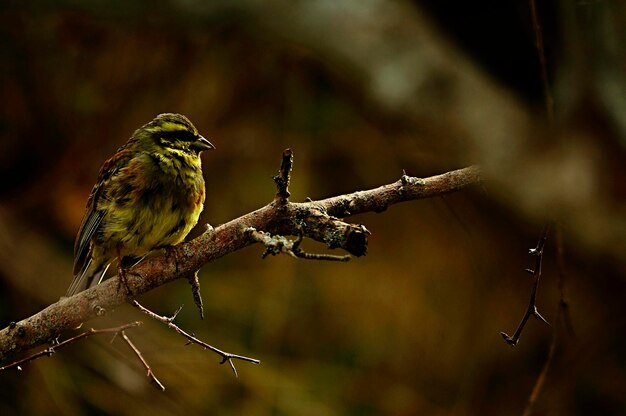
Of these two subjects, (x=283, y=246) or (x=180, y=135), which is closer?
(x=283, y=246)

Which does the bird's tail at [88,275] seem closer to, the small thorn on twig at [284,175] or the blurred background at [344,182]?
the blurred background at [344,182]

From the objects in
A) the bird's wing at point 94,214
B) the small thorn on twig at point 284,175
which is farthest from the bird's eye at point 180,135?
the small thorn on twig at point 284,175

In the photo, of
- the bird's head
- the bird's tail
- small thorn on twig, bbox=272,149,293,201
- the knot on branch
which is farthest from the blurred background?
the knot on branch

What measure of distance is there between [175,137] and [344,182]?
3.61 meters

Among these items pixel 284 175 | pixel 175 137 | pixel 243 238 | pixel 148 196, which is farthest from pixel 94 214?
pixel 284 175

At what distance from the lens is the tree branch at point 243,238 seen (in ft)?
7.88

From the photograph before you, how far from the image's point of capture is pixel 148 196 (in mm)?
3297

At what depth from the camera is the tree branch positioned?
2.40 metres

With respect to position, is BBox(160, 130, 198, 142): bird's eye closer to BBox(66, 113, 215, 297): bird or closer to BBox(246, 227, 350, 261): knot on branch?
BBox(66, 113, 215, 297): bird

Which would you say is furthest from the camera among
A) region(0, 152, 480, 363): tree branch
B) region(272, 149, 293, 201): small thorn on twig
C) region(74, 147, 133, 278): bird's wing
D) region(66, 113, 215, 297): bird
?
region(74, 147, 133, 278): bird's wing

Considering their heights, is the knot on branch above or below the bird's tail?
above

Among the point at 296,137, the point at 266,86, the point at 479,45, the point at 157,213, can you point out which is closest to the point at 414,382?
the point at 296,137

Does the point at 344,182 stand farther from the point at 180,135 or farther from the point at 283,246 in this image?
the point at 283,246

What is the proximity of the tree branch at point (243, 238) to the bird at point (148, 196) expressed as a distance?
0.28m
